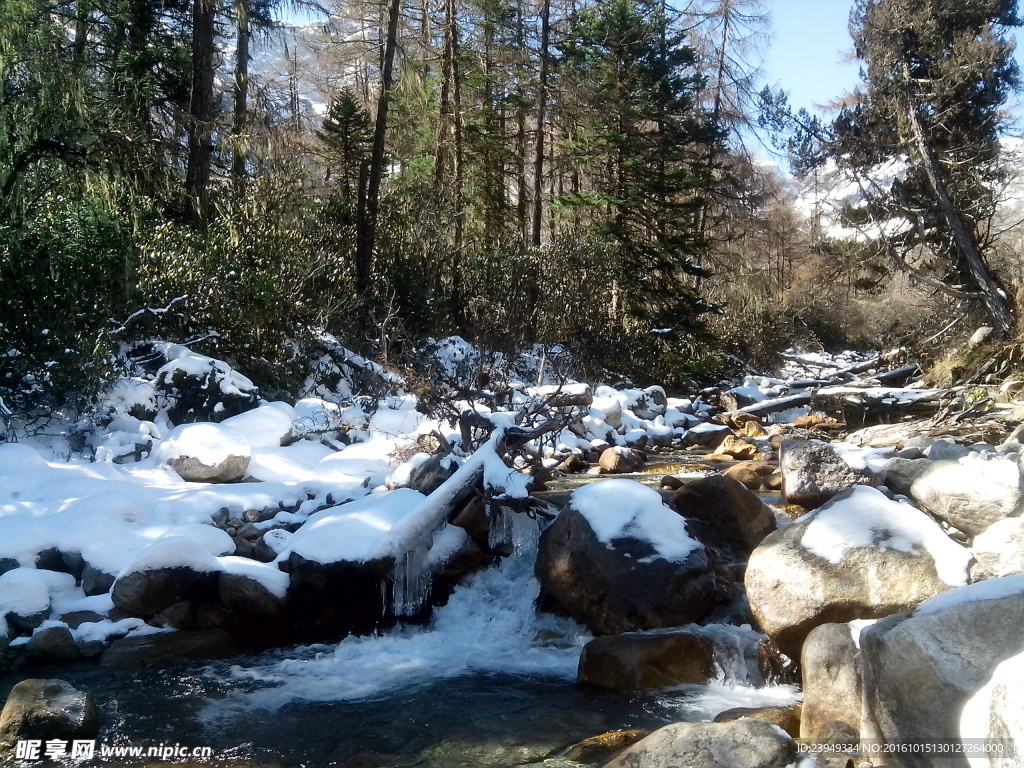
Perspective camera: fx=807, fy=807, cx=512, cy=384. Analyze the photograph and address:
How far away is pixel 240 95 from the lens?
12.7 metres

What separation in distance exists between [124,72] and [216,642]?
9151 millimetres

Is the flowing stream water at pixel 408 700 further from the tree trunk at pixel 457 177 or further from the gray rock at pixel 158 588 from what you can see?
the tree trunk at pixel 457 177

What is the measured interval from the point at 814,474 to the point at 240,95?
10.5 m

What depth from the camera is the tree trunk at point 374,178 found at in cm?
1242

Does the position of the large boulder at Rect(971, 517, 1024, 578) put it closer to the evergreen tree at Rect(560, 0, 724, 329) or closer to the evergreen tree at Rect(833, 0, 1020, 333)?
the evergreen tree at Rect(833, 0, 1020, 333)

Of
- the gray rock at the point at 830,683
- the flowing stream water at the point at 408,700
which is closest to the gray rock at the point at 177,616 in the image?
the flowing stream water at the point at 408,700

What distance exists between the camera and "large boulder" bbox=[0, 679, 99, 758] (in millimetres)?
3857

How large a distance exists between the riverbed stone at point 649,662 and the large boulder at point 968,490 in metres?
2.20

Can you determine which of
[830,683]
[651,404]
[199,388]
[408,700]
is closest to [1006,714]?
[830,683]

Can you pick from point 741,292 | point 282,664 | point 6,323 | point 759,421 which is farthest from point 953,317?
point 6,323

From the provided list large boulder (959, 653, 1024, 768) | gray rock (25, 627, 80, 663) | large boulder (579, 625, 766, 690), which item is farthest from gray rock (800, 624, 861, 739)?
gray rock (25, 627, 80, 663)

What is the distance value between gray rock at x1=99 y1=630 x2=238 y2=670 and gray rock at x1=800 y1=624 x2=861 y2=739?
138 inches

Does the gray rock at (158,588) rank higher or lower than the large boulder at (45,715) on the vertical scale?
higher

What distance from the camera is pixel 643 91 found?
16328 millimetres
